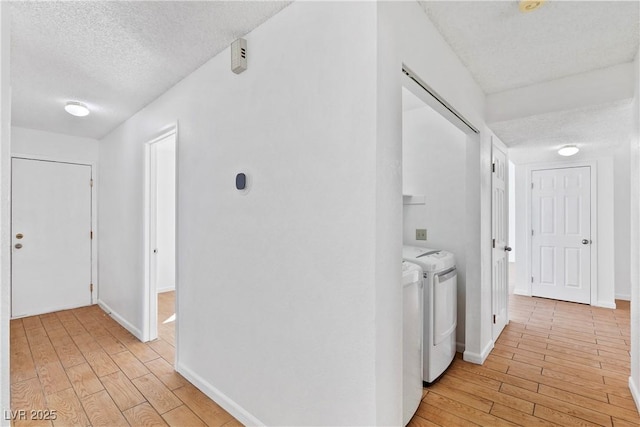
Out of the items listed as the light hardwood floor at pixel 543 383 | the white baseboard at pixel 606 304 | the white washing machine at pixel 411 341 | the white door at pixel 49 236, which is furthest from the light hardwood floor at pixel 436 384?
the white baseboard at pixel 606 304

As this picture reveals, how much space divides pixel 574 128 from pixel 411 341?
111 inches

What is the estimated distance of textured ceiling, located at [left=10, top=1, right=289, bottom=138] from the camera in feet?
5.50

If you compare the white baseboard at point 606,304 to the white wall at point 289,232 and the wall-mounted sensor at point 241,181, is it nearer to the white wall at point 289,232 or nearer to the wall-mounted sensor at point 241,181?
the white wall at point 289,232

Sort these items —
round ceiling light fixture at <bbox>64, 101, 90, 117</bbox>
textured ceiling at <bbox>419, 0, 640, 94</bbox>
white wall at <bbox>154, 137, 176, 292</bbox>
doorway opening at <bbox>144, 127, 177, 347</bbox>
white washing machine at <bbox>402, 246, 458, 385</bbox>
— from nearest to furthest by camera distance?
1. textured ceiling at <bbox>419, 0, 640, 94</bbox>
2. white washing machine at <bbox>402, 246, 458, 385</bbox>
3. round ceiling light fixture at <bbox>64, 101, 90, 117</bbox>
4. doorway opening at <bbox>144, 127, 177, 347</bbox>
5. white wall at <bbox>154, 137, 176, 292</bbox>

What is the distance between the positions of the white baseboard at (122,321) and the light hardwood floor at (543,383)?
287 centimetres

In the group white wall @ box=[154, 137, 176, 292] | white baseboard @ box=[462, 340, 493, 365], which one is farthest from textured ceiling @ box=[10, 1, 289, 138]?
white baseboard @ box=[462, 340, 493, 365]

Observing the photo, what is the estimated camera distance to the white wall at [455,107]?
1.34m

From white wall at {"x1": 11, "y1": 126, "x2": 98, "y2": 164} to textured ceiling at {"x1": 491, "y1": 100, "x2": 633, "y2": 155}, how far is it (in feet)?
17.2

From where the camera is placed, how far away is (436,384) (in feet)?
7.54

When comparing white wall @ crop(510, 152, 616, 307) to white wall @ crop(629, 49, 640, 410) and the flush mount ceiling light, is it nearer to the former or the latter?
white wall @ crop(629, 49, 640, 410)

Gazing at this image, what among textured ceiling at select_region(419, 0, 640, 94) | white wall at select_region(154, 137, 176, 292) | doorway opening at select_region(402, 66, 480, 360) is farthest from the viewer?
white wall at select_region(154, 137, 176, 292)

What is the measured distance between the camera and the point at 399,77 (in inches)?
56.1

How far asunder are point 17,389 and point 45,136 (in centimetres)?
326

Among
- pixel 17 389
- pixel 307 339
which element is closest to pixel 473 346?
pixel 307 339
